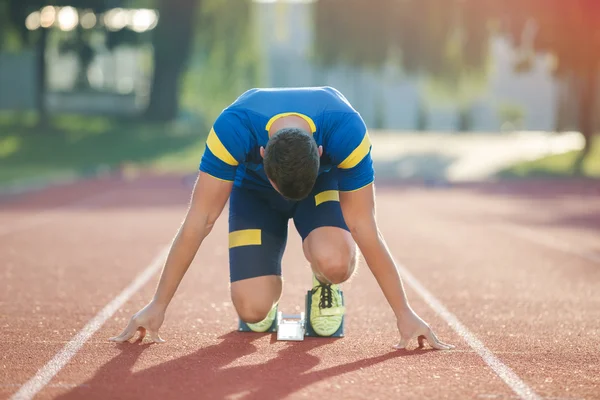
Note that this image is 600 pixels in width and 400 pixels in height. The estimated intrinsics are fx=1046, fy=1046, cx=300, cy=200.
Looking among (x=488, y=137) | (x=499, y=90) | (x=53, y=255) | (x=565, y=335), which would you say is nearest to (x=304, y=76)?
(x=499, y=90)

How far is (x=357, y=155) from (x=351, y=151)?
46mm

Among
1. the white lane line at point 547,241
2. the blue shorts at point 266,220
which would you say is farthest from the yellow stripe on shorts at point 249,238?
the white lane line at point 547,241

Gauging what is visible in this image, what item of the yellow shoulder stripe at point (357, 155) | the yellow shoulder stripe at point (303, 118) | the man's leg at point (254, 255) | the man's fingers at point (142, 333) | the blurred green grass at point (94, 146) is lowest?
the blurred green grass at point (94, 146)

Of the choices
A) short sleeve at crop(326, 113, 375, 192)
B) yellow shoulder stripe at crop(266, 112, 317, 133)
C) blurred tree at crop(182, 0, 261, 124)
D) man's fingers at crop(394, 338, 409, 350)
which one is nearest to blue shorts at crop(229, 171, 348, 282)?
short sleeve at crop(326, 113, 375, 192)

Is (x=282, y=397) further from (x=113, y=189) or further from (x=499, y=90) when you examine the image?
(x=499, y=90)

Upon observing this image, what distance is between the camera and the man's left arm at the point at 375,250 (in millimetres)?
6129

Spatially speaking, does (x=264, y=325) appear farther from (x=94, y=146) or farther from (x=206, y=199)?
(x=94, y=146)

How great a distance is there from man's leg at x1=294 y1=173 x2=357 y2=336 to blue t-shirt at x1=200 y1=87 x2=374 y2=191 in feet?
1.88

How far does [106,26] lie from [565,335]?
3288 cm

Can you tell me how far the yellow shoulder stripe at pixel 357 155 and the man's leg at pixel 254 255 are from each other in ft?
3.64

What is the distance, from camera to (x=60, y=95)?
45.3 meters

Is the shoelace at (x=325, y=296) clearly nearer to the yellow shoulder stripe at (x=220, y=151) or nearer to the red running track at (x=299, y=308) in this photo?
the red running track at (x=299, y=308)

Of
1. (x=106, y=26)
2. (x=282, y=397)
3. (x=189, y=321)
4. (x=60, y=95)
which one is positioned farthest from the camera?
(x=60, y=95)

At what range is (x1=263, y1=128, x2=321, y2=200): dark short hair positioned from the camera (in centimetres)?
534
